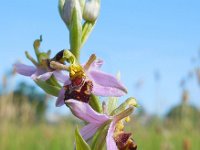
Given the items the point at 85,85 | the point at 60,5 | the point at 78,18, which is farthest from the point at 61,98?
the point at 60,5

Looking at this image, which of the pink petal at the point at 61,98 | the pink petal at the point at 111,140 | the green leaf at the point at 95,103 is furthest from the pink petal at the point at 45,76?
the pink petal at the point at 111,140

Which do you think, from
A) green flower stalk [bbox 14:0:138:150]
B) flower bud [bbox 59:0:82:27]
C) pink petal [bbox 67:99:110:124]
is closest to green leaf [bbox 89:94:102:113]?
green flower stalk [bbox 14:0:138:150]

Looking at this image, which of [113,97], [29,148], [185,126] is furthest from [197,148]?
[113,97]

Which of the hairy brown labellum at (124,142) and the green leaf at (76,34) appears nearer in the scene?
the hairy brown labellum at (124,142)

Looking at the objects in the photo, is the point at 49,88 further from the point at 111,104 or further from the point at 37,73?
the point at 111,104

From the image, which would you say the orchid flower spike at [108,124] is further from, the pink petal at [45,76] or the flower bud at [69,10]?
the flower bud at [69,10]

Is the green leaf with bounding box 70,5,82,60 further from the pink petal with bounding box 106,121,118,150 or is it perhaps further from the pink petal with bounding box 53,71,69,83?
the pink petal with bounding box 106,121,118,150

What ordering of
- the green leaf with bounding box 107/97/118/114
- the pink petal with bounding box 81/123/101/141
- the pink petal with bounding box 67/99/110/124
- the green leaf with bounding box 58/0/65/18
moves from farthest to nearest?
1. the green leaf with bounding box 58/0/65/18
2. the green leaf with bounding box 107/97/118/114
3. the pink petal with bounding box 81/123/101/141
4. the pink petal with bounding box 67/99/110/124
